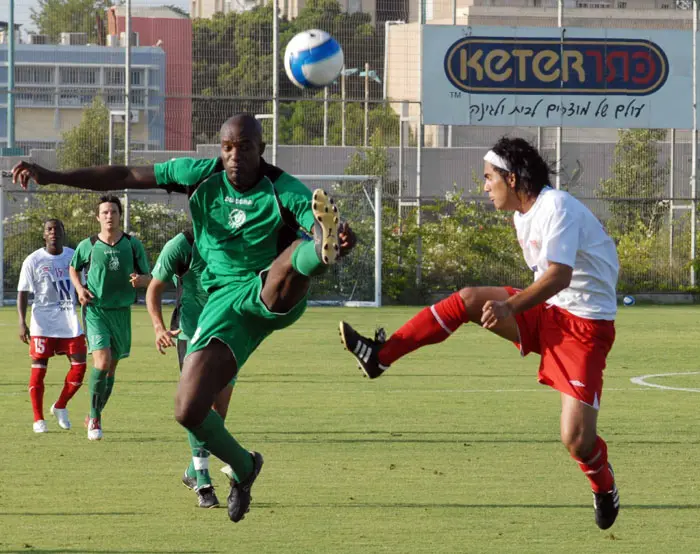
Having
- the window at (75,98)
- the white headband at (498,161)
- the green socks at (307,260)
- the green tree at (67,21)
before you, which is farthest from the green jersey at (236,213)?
the green tree at (67,21)

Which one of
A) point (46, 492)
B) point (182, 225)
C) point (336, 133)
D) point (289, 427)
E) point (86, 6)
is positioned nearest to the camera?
point (46, 492)

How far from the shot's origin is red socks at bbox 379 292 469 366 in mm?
7297

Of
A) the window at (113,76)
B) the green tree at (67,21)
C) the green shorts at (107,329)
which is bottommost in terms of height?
the green shorts at (107,329)

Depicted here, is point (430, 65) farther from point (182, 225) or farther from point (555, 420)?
point (555, 420)

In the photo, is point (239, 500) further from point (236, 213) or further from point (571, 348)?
point (571, 348)

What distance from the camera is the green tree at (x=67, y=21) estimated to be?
4542 centimetres

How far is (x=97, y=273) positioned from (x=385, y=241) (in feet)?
61.9

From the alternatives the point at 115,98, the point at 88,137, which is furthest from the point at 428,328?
the point at 88,137

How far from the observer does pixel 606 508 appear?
7.39 meters

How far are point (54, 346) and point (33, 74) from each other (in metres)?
45.5

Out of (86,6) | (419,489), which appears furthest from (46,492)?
(86,6)

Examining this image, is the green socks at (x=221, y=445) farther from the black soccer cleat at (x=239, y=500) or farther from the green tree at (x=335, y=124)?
the green tree at (x=335, y=124)

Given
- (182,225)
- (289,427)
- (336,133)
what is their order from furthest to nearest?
1. (336,133)
2. (182,225)
3. (289,427)

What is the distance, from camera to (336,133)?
116 feet
